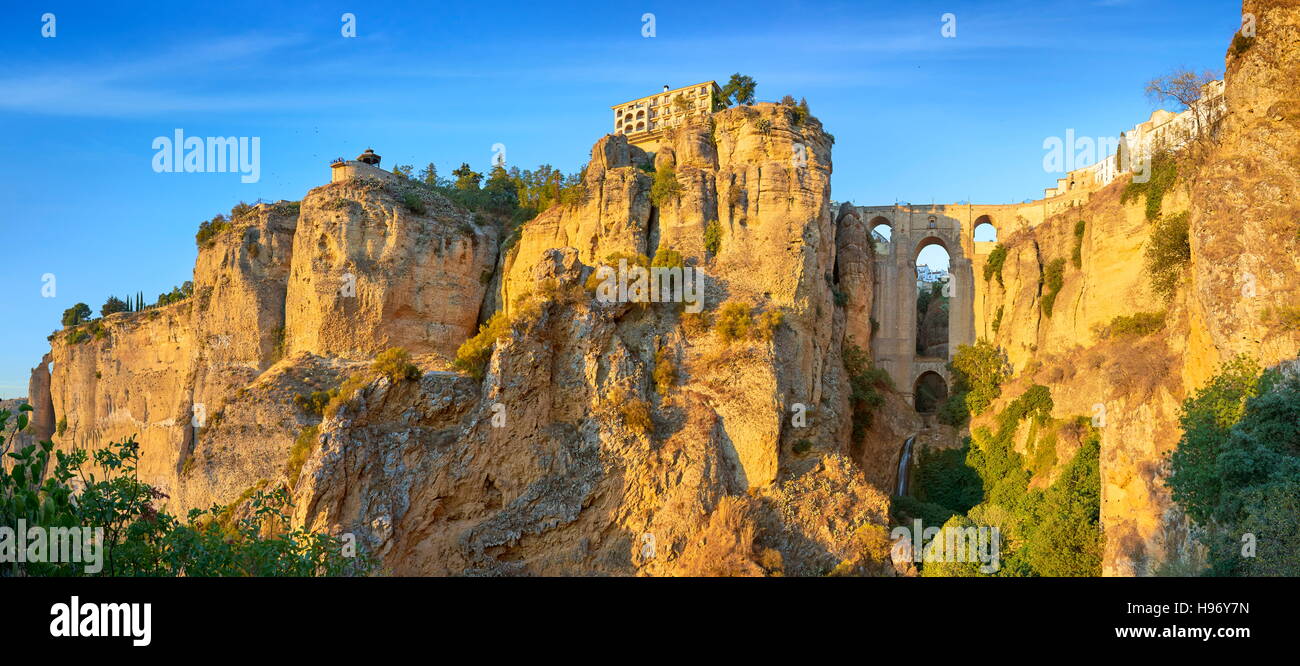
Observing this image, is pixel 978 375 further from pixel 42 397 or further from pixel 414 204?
pixel 42 397

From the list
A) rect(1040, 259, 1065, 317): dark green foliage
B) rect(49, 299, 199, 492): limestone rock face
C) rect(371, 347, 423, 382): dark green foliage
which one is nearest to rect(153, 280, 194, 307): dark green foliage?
rect(49, 299, 199, 492): limestone rock face

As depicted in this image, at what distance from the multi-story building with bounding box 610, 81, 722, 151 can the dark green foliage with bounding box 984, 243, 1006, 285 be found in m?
14.9

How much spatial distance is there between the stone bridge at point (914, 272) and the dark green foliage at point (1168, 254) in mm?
10866

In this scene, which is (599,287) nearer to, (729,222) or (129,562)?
(729,222)

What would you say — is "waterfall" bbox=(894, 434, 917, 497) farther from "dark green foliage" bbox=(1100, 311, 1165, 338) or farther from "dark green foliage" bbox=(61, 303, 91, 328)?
"dark green foliage" bbox=(61, 303, 91, 328)

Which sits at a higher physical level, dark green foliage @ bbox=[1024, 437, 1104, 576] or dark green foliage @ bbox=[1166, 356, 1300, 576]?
dark green foliage @ bbox=[1166, 356, 1300, 576]

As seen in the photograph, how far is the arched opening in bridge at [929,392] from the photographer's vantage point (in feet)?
132

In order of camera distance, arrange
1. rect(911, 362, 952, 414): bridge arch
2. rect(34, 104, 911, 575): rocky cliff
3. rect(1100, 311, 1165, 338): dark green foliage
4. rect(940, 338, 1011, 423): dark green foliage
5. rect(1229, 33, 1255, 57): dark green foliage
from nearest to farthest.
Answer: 1. rect(1229, 33, 1255, 57): dark green foliage
2. rect(34, 104, 911, 575): rocky cliff
3. rect(1100, 311, 1165, 338): dark green foliage
4. rect(940, 338, 1011, 423): dark green foliage
5. rect(911, 362, 952, 414): bridge arch

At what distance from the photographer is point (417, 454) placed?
26.4 m

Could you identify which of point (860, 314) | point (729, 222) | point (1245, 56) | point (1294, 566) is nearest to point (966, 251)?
point (860, 314)

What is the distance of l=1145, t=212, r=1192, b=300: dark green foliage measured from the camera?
94.3ft

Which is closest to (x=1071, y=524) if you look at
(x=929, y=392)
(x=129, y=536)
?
(x=929, y=392)

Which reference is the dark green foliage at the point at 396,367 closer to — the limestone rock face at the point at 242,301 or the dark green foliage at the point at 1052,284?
the limestone rock face at the point at 242,301
